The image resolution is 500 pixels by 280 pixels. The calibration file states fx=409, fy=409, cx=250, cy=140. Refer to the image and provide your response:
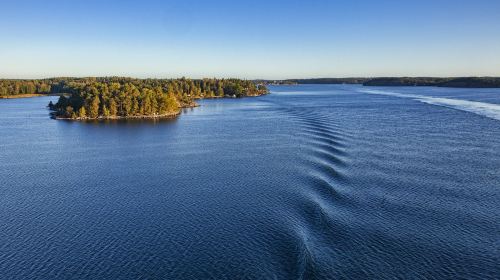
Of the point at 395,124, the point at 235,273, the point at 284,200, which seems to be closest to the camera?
the point at 235,273

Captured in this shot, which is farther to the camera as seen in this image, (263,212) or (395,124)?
(395,124)

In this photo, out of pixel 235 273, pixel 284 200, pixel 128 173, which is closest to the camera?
pixel 235 273

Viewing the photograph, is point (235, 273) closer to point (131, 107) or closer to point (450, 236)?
point (450, 236)

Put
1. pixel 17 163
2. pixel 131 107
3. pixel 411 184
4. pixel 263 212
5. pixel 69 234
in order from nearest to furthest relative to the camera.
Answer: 1. pixel 69 234
2. pixel 263 212
3. pixel 411 184
4. pixel 17 163
5. pixel 131 107

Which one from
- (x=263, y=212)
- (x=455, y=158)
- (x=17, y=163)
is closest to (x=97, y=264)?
(x=263, y=212)

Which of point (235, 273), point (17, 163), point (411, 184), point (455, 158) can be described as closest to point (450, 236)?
point (411, 184)

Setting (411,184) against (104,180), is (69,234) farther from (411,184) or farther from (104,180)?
(411,184)
